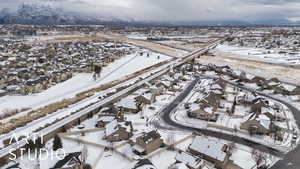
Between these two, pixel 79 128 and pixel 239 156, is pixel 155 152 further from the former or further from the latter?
pixel 79 128

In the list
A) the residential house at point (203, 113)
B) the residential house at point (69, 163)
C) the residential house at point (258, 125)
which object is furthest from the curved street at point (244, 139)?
the residential house at point (69, 163)

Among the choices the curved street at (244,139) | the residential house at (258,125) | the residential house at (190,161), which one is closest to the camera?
the residential house at (190,161)

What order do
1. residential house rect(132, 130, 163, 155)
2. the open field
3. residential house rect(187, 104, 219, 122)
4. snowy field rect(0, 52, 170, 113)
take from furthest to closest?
the open field
snowy field rect(0, 52, 170, 113)
residential house rect(187, 104, 219, 122)
residential house rect(132, 130, 163, 155)

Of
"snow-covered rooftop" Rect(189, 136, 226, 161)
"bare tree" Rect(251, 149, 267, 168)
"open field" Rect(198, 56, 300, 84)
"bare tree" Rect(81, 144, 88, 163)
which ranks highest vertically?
"open field" Rect(198, 56, 300, 84)

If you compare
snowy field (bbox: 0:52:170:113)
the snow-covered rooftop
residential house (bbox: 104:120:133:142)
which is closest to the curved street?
the snow-covered rooftop

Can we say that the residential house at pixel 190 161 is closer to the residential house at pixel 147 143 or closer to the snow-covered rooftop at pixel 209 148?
the snow-covered rooftop at pixel 209 148

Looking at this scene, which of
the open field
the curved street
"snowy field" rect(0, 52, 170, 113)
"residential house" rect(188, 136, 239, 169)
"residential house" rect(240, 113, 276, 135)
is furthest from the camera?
the open field

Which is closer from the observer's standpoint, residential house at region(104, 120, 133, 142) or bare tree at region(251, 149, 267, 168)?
bare tree at region(251, 149, 267, 168)

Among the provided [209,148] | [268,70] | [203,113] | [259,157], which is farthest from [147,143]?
[268,70]

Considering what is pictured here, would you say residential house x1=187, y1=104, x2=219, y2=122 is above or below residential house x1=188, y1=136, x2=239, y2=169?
above

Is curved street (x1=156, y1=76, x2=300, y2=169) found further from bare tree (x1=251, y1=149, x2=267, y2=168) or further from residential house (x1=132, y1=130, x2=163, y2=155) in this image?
residential house (x1=132, y1=130, x2=163, y2=155)
